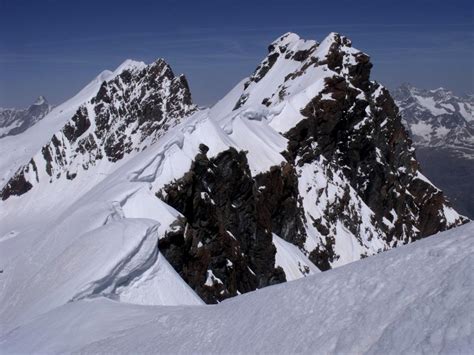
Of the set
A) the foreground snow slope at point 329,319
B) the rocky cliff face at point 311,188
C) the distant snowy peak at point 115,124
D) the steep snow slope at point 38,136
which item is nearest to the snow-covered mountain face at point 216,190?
the rocky cliff face at point 311,188

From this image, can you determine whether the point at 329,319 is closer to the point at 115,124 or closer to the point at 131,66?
the point at 115,124

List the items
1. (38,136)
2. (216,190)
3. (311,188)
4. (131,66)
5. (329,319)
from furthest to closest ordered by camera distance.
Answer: (38,136) < (131,66) < (311,188) < (216,190) < (329,319)

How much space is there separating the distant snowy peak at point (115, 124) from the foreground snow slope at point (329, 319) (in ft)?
282

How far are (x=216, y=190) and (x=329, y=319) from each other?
21.4 m

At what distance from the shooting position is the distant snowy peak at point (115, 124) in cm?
9938

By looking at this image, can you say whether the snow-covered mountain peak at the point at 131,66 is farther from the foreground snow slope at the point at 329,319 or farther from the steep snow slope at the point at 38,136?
the foreground snow slope at the point at 329,319

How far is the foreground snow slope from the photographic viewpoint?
5957 millimetres

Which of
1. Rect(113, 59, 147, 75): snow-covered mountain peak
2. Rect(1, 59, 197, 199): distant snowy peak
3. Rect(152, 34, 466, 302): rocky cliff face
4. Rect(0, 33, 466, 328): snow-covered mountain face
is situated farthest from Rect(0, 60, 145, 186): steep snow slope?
Rect(152, 34, 466, 302): rocky cliff face

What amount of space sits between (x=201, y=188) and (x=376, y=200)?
51.0 meters

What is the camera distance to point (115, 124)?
105 metres

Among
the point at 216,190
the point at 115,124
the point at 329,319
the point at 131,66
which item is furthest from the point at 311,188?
the point at 131,66

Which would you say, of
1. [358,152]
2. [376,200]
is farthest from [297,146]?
[376,200]

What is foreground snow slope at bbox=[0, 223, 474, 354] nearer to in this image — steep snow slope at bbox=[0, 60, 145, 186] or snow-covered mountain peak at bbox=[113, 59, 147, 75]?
snow-covered mountain peak at bbox=[113, 59, 147, 75]

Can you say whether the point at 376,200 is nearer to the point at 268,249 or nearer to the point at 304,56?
the point at 304,56
